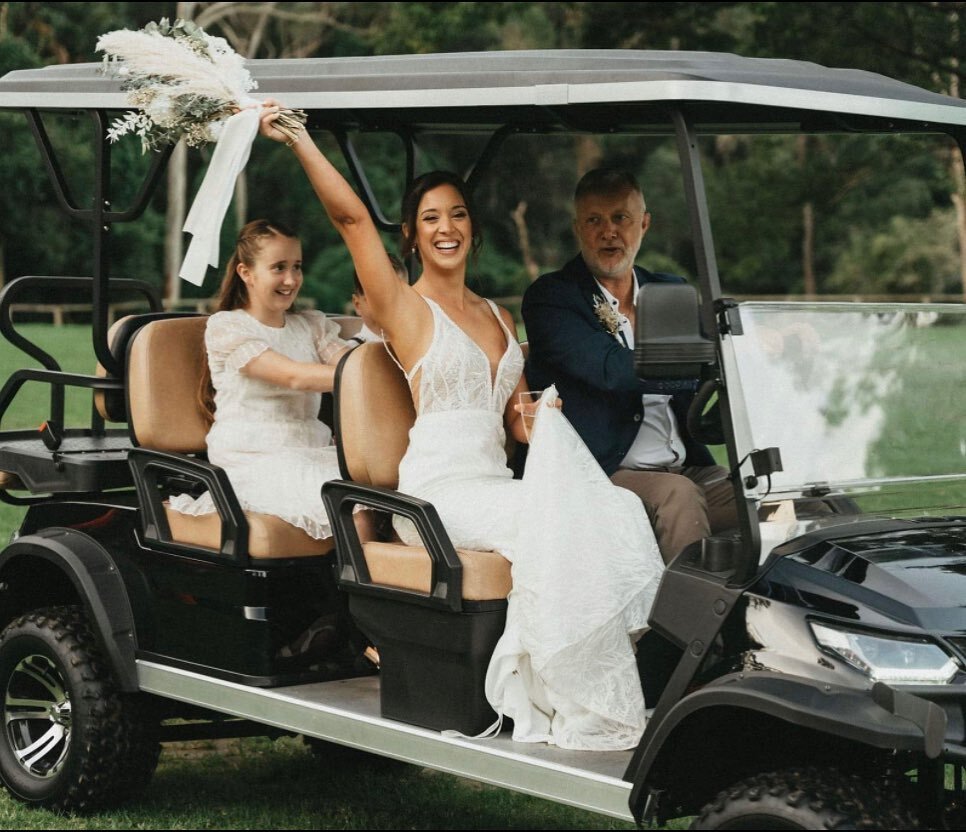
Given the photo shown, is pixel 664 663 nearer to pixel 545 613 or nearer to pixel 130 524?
pixel 545 613

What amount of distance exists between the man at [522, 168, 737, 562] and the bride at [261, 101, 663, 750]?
0.14m

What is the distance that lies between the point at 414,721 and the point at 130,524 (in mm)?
1324

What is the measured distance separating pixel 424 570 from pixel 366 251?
84cm

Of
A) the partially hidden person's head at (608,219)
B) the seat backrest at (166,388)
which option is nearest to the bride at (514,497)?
the partially hidden person's head at (608,219)

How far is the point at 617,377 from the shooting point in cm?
419

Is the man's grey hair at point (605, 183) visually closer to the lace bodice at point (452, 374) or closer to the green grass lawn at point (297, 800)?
the lace bodice at point (452, 374)

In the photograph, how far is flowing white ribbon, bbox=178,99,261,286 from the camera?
3.88 m

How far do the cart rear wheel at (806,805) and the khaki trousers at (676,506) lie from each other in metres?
0.83

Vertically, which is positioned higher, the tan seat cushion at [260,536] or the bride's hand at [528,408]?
the bride's hand at [528,408]

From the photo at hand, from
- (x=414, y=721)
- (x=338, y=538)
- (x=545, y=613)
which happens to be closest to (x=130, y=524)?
(x=338, y=538)

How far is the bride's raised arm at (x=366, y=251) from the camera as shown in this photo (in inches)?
155

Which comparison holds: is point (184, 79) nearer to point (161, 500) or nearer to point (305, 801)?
point (161, 500)

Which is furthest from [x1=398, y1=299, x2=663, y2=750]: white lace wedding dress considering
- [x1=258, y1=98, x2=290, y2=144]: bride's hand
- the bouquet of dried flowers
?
the bouquet of dried flowers

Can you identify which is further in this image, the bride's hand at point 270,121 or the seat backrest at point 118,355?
the seat backrest at point 118,355
